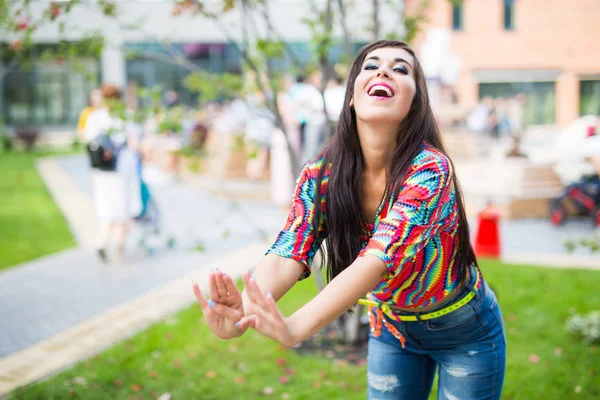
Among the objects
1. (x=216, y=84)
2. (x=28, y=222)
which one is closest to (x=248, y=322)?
(x=216, y=84)

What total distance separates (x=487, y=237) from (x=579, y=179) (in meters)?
3.13

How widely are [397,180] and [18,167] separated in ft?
68.9

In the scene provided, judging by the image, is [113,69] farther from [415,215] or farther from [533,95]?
[415,215]

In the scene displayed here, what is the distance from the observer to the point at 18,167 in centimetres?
2073

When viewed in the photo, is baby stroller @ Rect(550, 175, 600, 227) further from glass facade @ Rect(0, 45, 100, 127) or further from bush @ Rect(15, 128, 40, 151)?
glass facade @ Rect(0, 45, 100, 127)

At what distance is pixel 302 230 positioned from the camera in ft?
6.61

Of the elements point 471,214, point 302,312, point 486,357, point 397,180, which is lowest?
point 471,214

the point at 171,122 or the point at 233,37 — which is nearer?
the point at 233,37

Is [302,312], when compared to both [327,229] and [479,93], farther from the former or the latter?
[479,93]

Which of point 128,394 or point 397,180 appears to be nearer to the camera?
point 397,180

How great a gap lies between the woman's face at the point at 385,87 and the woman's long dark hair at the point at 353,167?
0.05 meters

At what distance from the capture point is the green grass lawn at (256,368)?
4.10 metres

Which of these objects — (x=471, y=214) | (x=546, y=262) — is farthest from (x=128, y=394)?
(x=471, y=214)

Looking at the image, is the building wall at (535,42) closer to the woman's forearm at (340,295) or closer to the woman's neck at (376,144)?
the woman's neck at (376,144)
